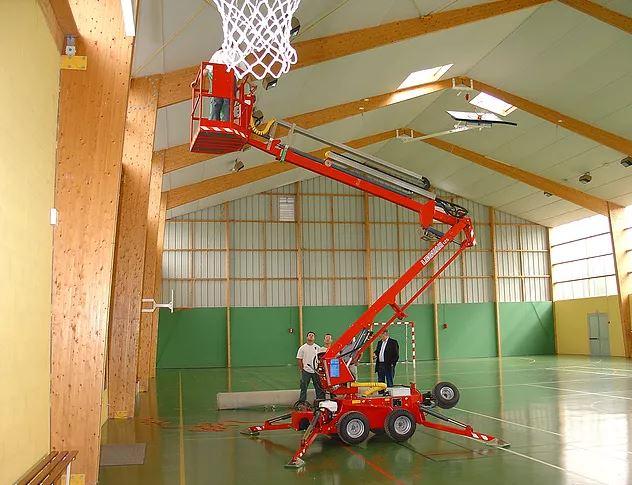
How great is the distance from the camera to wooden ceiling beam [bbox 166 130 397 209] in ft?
101

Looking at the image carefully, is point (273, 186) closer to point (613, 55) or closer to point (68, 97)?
point (613, 55)

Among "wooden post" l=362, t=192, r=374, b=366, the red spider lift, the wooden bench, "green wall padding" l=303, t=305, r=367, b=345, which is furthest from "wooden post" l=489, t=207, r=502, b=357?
the wooden bench

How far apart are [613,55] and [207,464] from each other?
19.4 metres

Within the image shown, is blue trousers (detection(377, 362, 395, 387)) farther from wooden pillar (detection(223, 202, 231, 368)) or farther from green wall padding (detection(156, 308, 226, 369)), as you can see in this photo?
green wall padding (detection(156, 308, 226, 369))

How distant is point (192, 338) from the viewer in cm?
3728

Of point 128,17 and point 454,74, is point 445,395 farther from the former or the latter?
point 454,74

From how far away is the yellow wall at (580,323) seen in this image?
123ft

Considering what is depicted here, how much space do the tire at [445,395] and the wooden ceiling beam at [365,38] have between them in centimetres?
896

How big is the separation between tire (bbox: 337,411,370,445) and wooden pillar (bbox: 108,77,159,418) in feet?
22.8

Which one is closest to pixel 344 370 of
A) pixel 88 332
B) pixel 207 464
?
pixel 207 464

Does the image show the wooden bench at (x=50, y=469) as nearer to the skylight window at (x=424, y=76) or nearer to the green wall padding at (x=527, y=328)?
the skylight window at (x=424, y=76)

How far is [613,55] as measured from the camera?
73.0 feet

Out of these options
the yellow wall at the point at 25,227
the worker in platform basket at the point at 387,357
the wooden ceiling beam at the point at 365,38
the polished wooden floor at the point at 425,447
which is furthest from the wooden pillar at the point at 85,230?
the worker in platform basket at the point at 387,357

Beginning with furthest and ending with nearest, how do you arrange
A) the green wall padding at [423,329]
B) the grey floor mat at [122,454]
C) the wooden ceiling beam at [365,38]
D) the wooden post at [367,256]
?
1. the green wall padding at [423,329]
2. the wooden post at [367,256]
3. the wooden ceiling beam at [365,38]
4. the grey floor mat at [122,454]
